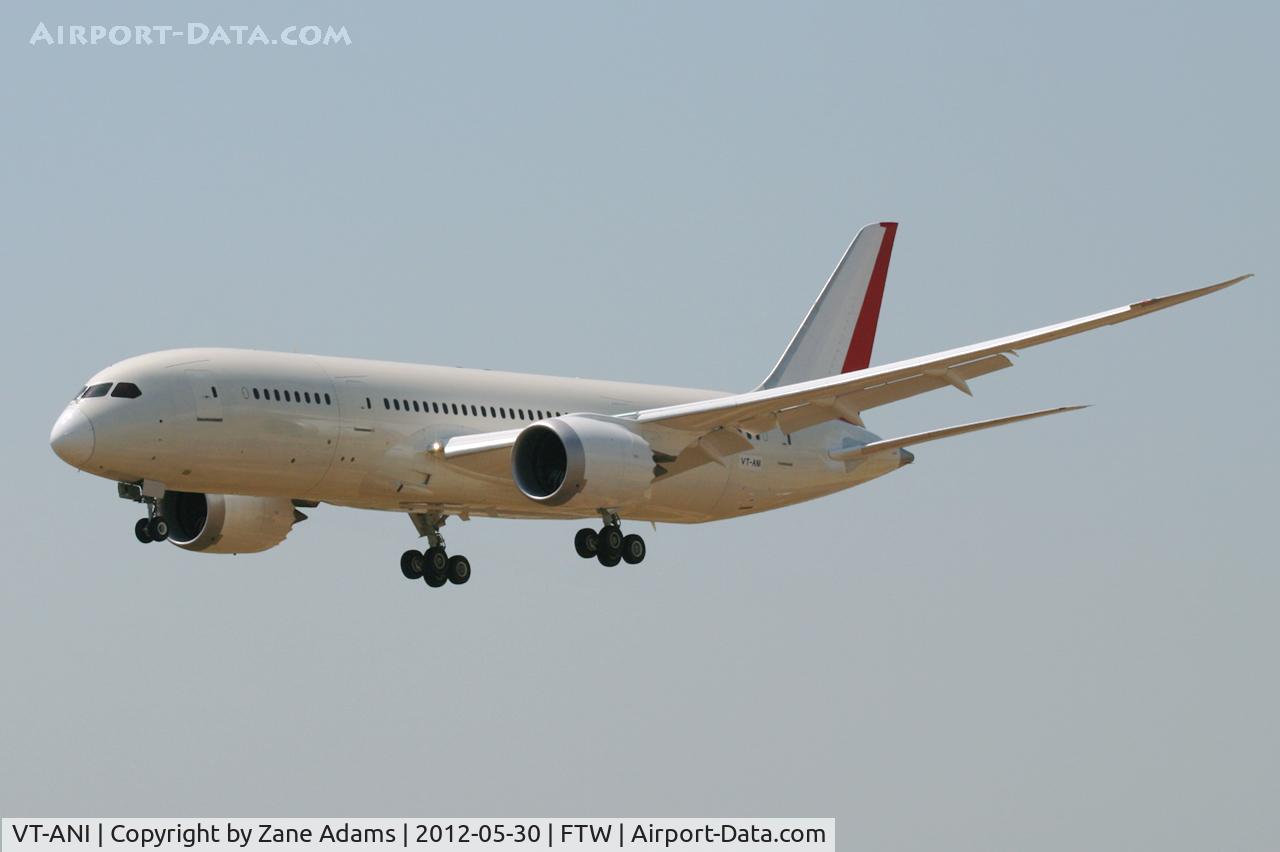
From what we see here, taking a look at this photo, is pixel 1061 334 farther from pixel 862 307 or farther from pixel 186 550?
pixel 186 550

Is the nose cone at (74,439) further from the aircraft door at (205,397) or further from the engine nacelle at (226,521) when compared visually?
the engine nacelle at (226,521)

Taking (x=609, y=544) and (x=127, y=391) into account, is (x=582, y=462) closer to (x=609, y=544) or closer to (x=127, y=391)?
(x=609, y=544)

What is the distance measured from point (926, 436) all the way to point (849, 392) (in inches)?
172

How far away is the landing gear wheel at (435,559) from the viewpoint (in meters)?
53.3

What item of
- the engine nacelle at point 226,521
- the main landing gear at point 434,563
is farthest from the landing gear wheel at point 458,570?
the engine nacelle at point 226,521

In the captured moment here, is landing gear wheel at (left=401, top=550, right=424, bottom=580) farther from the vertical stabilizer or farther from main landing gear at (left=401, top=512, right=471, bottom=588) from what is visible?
the vertical stabilizer

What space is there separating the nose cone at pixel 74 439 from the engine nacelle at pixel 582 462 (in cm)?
880

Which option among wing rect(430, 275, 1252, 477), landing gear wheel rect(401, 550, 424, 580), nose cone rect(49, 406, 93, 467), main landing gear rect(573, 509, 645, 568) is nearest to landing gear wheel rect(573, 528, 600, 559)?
main landing gear rect(573, 509, 645, 568)

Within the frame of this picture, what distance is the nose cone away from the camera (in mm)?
44156

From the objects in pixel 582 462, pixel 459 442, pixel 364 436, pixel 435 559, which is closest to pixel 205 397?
pixel 364 436

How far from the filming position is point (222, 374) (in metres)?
45.6

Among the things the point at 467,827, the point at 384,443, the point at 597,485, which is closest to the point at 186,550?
the point at 384,443

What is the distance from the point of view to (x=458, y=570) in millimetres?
53531

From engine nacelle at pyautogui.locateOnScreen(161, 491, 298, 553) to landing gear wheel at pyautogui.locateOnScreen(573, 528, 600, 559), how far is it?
22.2ft
